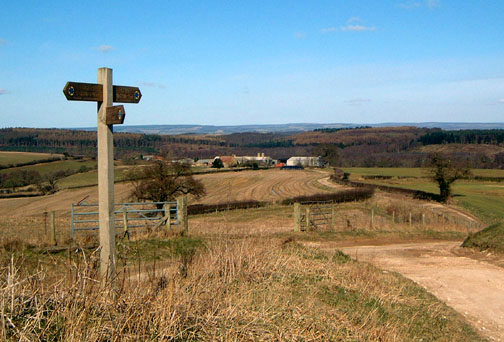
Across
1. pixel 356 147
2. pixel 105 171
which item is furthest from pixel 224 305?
pixel 356 147

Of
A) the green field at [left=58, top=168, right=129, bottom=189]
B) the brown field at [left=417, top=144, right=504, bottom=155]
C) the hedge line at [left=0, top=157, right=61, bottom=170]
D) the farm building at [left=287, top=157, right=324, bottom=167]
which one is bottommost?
the farm building at [left=287, top=157, right=324, bottom=167]

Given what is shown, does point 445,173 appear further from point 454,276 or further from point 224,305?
point 224,305

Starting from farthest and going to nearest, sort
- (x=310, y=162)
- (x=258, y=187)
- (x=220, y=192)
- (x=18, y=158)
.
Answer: (x=310, y=162) < (x=18, y=158) < (x=258, y=187) < (x=220, y=192)

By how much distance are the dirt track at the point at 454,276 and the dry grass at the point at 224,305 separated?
835 mm

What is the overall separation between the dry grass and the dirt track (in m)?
0.83

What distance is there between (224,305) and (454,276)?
26.7ft

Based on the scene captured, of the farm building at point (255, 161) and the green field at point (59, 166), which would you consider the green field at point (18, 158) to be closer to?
the green field at point (59, 166)

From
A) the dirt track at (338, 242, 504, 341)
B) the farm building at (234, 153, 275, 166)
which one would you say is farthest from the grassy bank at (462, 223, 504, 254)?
the farm building at (234, 153, 275, 166)

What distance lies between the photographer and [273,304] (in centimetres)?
496

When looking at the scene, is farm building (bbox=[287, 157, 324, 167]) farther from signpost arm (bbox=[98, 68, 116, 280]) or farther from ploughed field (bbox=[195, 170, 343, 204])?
signpost arm (bbox=[98, 68, 116, 280])

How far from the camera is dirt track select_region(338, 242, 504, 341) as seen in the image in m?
8.34

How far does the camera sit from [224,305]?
4707 mm

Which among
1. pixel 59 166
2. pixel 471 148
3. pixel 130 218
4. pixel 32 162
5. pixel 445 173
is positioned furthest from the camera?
pixel 471 148

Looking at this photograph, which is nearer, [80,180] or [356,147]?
[80,180]
